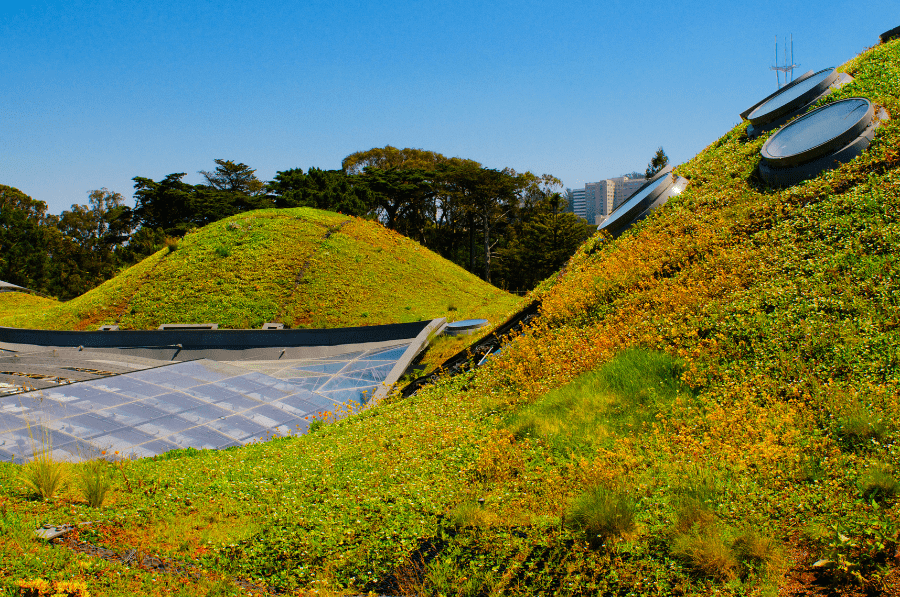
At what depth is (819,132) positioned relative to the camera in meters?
11.3

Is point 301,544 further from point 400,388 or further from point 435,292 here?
point 435,292

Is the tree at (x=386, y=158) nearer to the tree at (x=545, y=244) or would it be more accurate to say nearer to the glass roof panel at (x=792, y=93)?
the tree at (x=545, y=244)

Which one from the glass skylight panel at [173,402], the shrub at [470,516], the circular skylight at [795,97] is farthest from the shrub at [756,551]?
the circular skylight at [795,97]

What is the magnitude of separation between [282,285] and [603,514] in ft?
72.7

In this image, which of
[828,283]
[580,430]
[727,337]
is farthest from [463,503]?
[828,283]

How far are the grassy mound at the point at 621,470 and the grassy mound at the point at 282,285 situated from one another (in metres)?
12.6

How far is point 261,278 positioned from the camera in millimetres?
24969

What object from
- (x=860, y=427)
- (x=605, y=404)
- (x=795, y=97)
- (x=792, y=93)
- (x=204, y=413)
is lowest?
(x=204, y=413)

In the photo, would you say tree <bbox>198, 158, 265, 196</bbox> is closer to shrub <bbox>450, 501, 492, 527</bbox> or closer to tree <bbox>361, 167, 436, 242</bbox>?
tree <bbox>361, 167, 436, 242</bbox>

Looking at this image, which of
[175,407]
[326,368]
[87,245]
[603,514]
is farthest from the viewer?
[87,245]

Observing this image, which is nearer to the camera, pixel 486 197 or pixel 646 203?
pixel 646 203

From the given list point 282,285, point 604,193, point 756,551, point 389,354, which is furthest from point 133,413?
point 604,193

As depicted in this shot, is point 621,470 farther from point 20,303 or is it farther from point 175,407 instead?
point 20,303

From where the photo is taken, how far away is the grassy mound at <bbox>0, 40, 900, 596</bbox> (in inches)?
157
